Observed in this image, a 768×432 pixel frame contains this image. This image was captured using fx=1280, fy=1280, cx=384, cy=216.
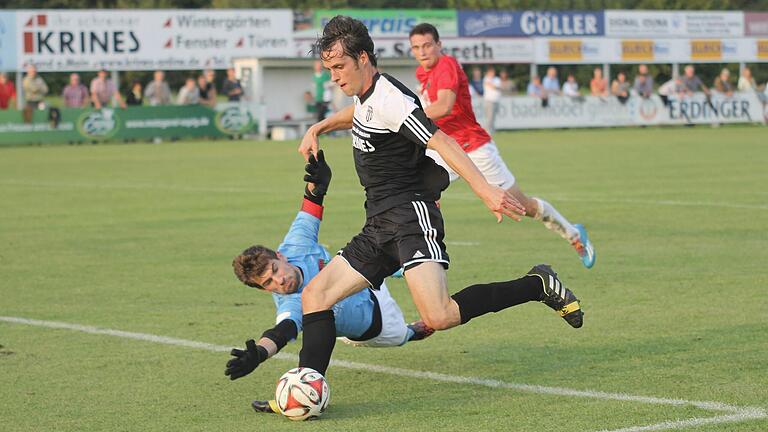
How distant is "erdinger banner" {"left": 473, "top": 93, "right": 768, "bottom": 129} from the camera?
135 ft

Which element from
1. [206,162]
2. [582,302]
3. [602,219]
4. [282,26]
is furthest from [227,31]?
[582,302]

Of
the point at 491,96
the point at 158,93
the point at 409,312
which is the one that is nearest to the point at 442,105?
the point at 409,312

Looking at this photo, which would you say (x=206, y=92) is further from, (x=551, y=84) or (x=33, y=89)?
(x=551, y=84)

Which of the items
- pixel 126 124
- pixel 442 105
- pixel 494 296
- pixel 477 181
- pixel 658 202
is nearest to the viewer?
pixel 477 181

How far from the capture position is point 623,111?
4244 centimetres

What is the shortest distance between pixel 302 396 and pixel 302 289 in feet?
2.98

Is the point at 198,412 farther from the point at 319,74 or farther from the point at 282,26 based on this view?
the point at 282,26

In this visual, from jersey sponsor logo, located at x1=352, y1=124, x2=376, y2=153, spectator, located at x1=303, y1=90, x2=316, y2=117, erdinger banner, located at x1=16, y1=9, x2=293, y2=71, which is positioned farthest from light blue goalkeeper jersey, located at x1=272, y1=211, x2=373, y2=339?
spectator, located at x1=303, y1=90, x2=316, y2=117

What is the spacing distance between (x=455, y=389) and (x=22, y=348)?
300 cm

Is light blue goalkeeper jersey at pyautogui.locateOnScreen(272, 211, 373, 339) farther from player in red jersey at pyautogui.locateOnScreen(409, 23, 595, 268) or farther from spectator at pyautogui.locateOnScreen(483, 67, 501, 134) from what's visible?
spectator at pyautogui.locateOnScreen(483, 67, 501, 134)

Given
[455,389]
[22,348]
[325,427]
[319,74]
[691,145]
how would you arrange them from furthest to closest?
[319,74]
[691,145]
[22,348]
[455,389]
[325,427]

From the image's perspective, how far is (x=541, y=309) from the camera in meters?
9.56

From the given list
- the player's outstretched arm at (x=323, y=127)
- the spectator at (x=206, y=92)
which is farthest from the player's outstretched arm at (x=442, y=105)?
the spectator at (x=206, y=92)

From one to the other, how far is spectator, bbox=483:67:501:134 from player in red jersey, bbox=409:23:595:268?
25.9m
